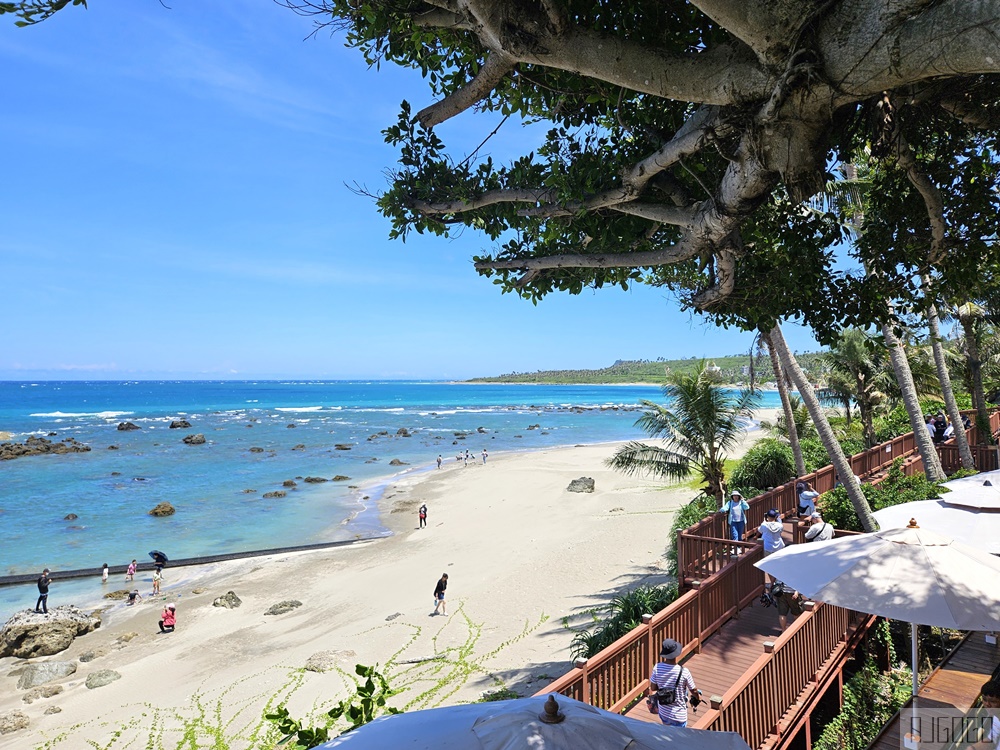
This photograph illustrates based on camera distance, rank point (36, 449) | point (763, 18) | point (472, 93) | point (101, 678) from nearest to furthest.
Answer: point (763, 18), point (472, 93), point (101, 678), point (36, 449)

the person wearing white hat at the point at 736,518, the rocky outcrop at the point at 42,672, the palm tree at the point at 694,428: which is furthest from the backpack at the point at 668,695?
the rocky outcrop at the point at 42,672

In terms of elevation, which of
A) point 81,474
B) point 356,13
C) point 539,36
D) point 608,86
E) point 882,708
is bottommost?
point 81,474

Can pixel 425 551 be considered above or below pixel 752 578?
below

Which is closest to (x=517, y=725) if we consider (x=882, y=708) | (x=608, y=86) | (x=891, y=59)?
(x=891, y=59)

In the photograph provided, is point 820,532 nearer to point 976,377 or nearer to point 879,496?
point 879,496

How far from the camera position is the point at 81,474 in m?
46.8

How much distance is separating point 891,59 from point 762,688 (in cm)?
578

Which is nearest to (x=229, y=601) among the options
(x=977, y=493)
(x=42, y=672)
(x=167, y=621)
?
(x=167, y=621)

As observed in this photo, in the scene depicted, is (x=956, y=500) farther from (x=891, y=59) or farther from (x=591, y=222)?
(x=891, y=59)

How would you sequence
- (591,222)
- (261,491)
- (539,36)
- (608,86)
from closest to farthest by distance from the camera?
(539,36)
(608,86)
(591,222)
(261,491)

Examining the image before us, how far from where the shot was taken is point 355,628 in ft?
53.6

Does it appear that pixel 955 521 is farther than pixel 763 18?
Yes

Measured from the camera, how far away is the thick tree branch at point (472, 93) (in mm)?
4446

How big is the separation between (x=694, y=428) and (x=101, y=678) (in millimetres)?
16453
